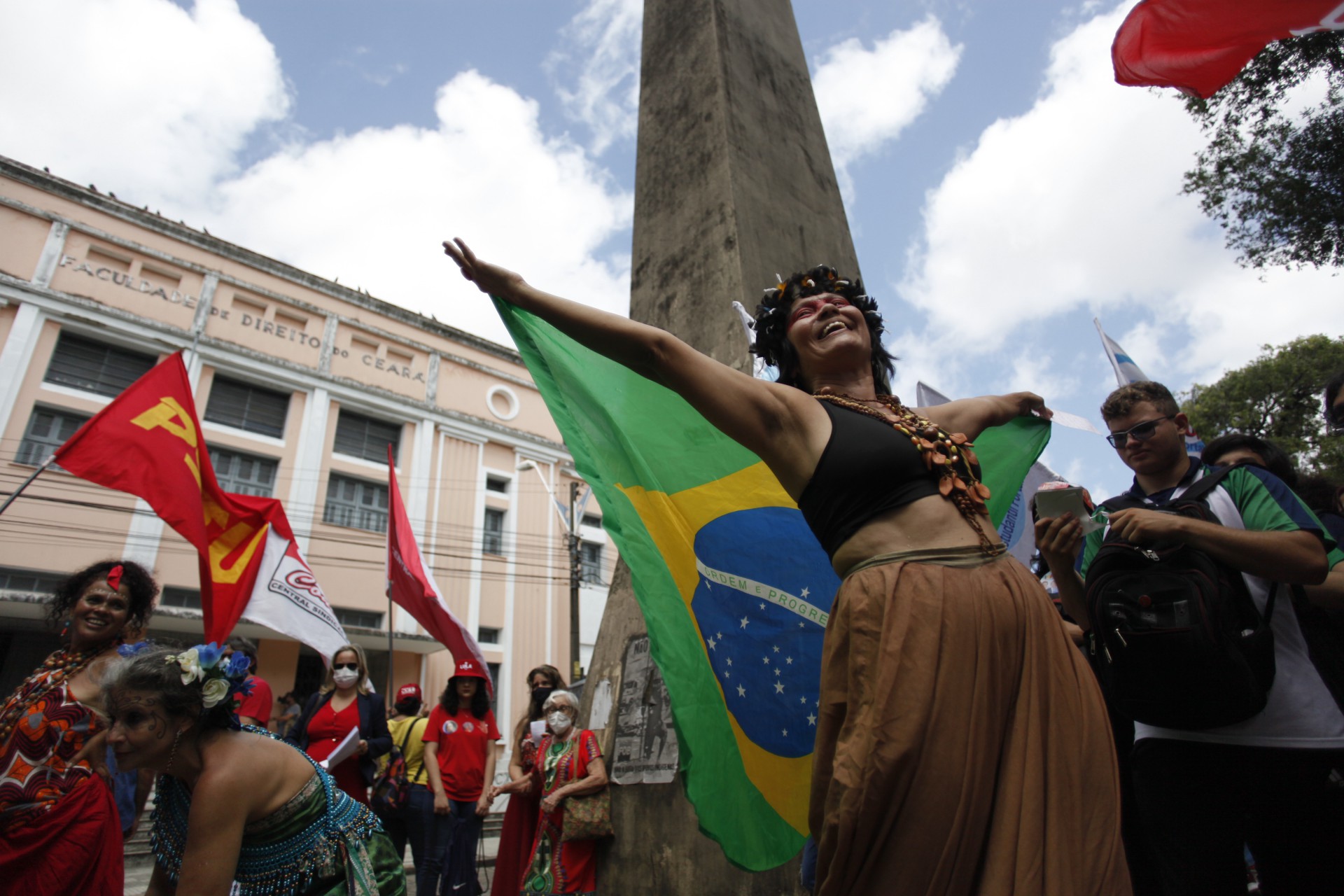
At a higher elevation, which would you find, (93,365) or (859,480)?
(93,365)

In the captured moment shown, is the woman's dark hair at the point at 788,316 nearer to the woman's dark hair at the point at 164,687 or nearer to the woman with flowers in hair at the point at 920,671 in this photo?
the woman with flowers in hair at the point at 920,671

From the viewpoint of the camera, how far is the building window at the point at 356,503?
1802 cm

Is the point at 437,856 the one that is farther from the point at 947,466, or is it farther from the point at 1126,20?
the point at 1126,20

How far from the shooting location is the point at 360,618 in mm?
17438

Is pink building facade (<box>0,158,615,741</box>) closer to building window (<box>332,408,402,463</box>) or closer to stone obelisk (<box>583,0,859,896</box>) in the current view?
building window (<box>332,408,402,463</box>)

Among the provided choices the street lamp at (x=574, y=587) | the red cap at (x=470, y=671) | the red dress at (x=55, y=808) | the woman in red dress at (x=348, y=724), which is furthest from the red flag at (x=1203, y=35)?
the street lamp at (x=574, y=587)

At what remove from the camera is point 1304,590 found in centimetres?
196

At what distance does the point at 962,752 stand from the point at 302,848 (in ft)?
6.12

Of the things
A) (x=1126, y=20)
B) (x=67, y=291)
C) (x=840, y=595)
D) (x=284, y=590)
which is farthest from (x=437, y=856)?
(x=67, y=291)

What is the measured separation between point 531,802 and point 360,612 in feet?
47.5

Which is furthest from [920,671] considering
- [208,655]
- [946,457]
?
[208,655]

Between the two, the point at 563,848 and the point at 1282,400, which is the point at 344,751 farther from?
the point at 1282,400

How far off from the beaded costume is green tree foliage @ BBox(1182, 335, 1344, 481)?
20276mm

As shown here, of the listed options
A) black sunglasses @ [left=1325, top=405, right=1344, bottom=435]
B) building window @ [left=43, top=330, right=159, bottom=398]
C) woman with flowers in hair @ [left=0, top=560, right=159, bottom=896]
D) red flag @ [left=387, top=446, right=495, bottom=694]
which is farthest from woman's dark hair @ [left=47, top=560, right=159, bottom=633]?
building window @ [left=43, top=330, right=159, bottom=398]
